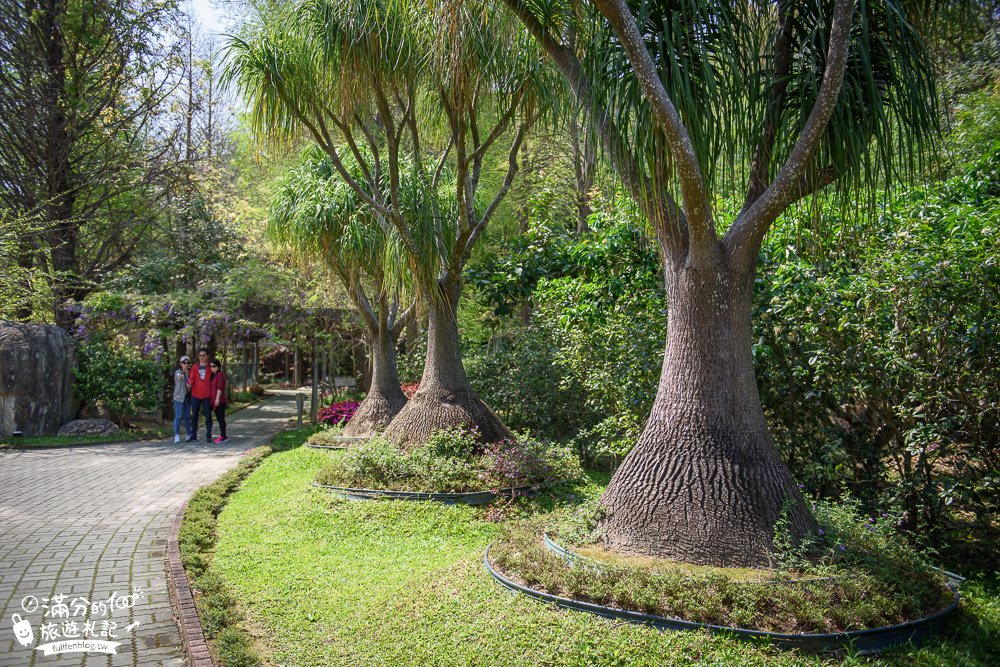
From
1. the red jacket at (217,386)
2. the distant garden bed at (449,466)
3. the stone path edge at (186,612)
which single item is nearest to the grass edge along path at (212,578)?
the stone path edge at (186,612)

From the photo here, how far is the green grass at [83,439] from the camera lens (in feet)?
43.7

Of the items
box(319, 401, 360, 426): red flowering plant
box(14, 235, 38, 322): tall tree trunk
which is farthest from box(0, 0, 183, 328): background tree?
box(319, 401, 360, 426): red flowering plant

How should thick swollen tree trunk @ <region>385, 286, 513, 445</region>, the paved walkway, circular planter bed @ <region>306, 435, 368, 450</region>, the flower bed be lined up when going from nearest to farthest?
the flower bed, the paved walkway, thick swollen tree trunk @ <region>385, 286, 513, 445</region>, circular planter bed @ <region>306, 435, 368, 450</region>

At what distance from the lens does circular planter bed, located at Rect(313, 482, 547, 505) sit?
7449 mm

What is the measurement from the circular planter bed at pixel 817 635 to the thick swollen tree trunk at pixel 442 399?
14.9 feet

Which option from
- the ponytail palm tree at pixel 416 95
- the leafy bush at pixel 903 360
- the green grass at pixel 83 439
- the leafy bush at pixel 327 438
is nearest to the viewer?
the leafy bush at pixel 903 360

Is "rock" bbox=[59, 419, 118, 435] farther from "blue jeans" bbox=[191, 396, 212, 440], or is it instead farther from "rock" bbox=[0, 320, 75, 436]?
"blue jeans" bbox=[191, 396, 212, 440]

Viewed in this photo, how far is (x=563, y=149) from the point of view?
17.4 m

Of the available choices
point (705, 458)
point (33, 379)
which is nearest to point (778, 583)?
point (705, 458)

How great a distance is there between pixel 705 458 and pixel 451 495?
3388 mm

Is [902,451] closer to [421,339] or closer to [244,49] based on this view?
[244,49]

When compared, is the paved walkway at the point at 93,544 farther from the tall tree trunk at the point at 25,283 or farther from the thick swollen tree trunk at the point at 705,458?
the tall tree trunk at the point at 25,283

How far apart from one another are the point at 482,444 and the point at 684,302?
13.5 feet

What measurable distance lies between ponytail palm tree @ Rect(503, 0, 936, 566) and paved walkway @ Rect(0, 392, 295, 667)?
3285 millimetres
